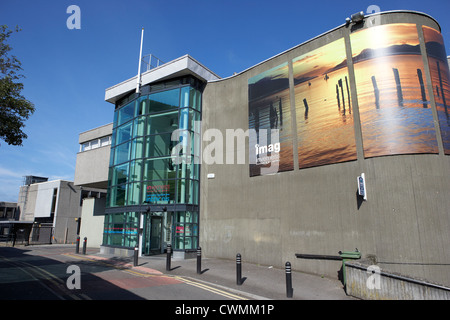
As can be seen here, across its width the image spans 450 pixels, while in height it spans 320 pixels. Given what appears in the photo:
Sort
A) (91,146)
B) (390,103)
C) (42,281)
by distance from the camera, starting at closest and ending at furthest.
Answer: (42,281) < (390,103) < (91,146)

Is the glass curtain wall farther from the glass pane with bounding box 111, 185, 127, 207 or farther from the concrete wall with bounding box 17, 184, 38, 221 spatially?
the concrete wall with bounding box 17, 184, 38, 221

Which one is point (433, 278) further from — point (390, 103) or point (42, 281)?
point (42, 281)

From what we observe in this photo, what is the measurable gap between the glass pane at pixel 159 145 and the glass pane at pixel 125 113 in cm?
319

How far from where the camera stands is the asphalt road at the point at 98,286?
853 cm

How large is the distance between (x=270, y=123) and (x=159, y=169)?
8.07 m

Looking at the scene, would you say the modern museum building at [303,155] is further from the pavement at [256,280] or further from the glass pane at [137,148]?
the pavement at [256,280]

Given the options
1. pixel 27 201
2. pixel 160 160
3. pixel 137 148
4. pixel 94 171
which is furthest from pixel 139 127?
pixel 27 201

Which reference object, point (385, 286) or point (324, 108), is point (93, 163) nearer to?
point (324, 108)

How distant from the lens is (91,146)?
29375 millimetres

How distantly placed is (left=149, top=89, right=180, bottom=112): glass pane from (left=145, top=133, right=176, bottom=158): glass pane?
2042mm

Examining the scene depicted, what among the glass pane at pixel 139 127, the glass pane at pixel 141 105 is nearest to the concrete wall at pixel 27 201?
the glass pane at pixel 139 127

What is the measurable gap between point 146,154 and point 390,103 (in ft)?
48.8

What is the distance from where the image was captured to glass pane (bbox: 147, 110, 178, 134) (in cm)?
1977

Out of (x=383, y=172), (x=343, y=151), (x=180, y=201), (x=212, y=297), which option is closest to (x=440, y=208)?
(x=383, y=172)
